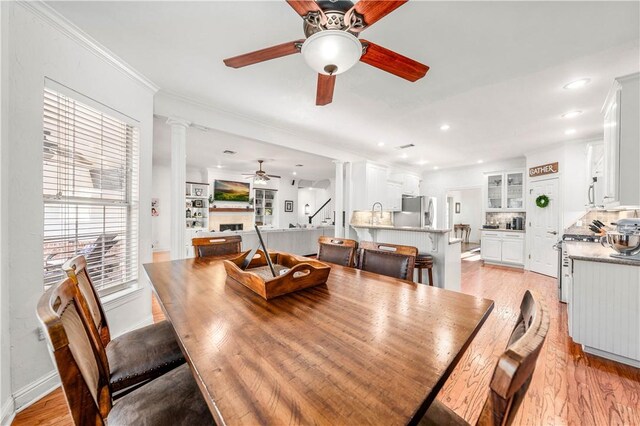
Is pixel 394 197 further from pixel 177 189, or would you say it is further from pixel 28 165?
pixel 28 165

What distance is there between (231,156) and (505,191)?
253 inches

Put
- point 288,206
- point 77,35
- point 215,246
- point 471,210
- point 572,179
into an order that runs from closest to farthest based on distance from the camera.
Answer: point 77,35 < point 215,246 < point 572,179 < point 288,206 < point 471,210

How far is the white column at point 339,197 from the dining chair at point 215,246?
290cm

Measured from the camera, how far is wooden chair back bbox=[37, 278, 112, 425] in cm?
59

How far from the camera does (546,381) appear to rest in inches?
72.1

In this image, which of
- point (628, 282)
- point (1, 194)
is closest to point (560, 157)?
point (628, 282)

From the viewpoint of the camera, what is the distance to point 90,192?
2.09 meters

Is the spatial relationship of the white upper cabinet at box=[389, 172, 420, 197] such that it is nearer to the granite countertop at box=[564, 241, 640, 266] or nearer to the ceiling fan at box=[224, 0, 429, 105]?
the granite countertop at box=[564, 241, 640, 266]

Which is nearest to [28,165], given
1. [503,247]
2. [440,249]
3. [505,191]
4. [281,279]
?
[281,279]

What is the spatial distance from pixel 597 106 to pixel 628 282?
2.37 metres

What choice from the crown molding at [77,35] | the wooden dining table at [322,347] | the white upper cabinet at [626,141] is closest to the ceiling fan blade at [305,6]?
the wooden dining table at [322,347]

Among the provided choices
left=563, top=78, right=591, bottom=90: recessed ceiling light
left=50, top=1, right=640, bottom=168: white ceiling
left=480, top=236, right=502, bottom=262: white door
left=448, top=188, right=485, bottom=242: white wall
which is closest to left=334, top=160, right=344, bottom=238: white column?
left=50, top=1, right=640, bottom=168: white ceiling

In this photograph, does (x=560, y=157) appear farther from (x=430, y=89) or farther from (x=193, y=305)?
(x=193, y=305)

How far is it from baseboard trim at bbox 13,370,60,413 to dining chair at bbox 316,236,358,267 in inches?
80.8
